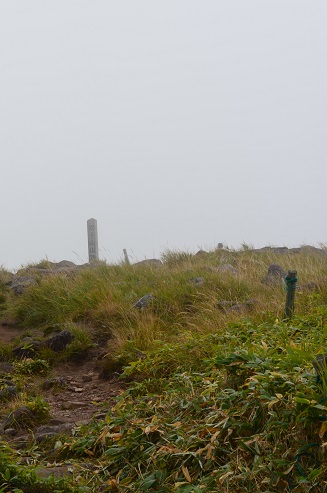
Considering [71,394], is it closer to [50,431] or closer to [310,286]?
[50,431]

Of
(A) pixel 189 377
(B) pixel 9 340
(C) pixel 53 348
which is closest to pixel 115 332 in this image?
(C) pixel 53 348

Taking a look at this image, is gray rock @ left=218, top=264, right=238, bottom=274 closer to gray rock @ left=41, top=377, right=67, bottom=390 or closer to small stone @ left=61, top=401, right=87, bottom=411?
gray rock @ left=41, top=377, right=67, bottom=390

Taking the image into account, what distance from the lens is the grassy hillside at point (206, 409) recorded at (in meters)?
3.51

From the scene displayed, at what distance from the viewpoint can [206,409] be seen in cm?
427

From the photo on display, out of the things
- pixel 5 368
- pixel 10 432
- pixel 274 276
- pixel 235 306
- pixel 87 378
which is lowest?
pixel 10 432

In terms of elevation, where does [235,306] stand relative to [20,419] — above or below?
above

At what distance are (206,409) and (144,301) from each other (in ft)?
14.6

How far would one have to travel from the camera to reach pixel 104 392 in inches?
259

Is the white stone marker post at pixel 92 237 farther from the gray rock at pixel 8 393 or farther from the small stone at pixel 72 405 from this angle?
the small stone at pixel 72 405

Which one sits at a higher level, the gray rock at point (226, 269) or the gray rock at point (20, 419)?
the gray rock at point (226, 269)

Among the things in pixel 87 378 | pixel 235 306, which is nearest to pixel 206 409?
pixel 87 378

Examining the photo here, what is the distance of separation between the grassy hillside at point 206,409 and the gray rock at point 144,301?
219 mm

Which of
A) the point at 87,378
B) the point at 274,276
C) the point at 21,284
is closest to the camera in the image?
the point at 87,378

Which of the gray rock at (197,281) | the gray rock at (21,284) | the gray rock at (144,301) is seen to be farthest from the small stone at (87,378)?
the gray rock at (21,284)
